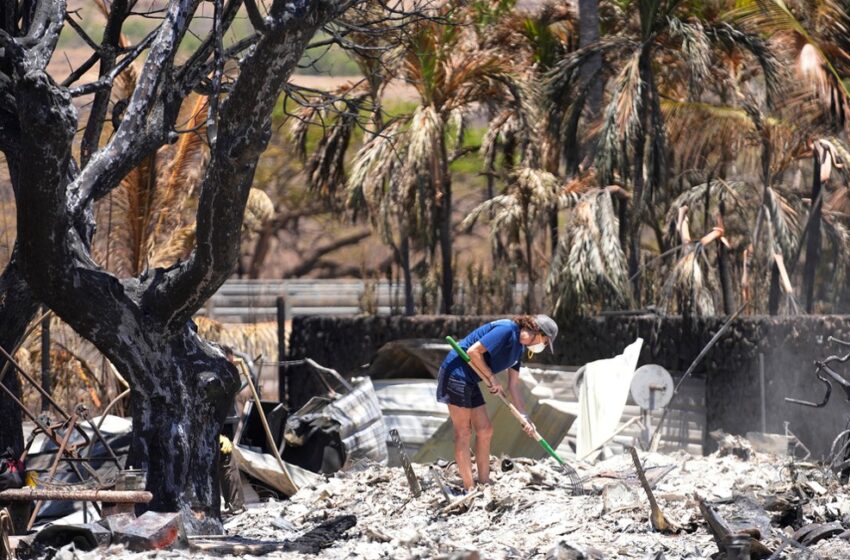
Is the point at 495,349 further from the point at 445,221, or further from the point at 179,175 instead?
the point at 179,175

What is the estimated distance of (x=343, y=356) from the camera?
17094 mm

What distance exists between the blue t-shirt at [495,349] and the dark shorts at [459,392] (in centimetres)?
4

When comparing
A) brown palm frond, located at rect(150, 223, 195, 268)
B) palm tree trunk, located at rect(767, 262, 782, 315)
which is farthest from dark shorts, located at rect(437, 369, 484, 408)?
brown palm frond, located at rect(150, 223, 195, 268)

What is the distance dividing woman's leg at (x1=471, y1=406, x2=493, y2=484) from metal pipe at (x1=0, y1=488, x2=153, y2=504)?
3014 mm

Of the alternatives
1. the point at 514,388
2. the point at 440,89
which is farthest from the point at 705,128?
the point at 514,388

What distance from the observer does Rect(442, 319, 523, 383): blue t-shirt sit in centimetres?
1048

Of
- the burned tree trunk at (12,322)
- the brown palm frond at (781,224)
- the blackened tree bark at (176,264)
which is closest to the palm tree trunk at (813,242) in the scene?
the brown palm frond at (781,224)

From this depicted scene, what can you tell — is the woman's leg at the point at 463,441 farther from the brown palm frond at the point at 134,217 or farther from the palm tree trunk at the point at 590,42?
the brown palm frond at the point at 134,217

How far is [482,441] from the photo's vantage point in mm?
10531

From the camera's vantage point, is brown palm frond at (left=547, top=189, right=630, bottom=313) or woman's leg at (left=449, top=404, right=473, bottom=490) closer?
woman's leg at (left=449, top=404, right=473, bottom=490)

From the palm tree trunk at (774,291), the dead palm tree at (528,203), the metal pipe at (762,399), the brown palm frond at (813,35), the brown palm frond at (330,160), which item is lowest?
the metal pipe at (762,399)

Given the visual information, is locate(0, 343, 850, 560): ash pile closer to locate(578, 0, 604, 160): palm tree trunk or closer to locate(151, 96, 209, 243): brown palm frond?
locate(151, 96, 209, 243): brown palm frond

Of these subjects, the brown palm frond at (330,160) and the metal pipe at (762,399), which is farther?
the brown palm frond at (330,160)

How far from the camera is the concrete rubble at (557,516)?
8414mm
